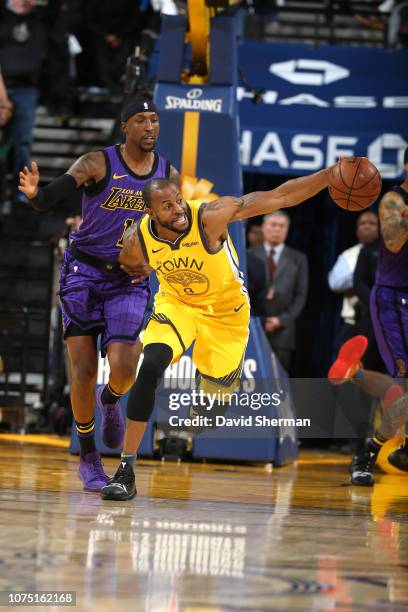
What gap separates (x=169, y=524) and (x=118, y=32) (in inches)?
328

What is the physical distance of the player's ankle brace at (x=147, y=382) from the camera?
493 centimetres

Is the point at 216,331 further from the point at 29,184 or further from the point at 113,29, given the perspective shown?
the point at 113,29

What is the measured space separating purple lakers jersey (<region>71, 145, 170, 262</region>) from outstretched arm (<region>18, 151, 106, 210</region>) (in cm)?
5

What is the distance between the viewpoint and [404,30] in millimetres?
10812

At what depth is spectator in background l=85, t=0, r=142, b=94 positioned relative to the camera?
11.4 m

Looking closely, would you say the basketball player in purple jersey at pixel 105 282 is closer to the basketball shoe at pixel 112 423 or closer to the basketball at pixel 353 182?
the basketball shoe at pixel 112 423

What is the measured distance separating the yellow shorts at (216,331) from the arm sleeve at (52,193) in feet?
2.46

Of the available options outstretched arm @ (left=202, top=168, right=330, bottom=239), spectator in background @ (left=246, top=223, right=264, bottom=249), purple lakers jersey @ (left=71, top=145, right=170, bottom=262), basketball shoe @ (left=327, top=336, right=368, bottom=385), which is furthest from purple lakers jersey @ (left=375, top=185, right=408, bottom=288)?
spectator in background @ (left=246, top=223, right=264, bottom=249)

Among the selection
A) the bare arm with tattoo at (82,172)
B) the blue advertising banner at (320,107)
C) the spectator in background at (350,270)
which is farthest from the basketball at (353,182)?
the blue advertising banner at (320,107)

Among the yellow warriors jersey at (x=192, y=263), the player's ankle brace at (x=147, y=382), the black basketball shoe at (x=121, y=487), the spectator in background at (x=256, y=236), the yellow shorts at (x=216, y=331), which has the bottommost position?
the black basketball shoe at (x=121, y=487)

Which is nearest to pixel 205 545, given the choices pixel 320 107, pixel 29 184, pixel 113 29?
pixel 29 184

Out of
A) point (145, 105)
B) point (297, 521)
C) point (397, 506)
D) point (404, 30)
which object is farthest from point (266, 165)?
point (297, 521)

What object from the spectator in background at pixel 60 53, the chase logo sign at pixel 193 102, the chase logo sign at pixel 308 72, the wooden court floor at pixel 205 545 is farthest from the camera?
the spectator in background at pixel 60 53

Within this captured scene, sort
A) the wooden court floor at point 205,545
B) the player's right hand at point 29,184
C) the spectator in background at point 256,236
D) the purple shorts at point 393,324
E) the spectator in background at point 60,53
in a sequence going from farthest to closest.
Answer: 1. the spectator in background at point 60,53
2. the spectator in background at point 256,236
3. the purple shorts at point 393,324
4. the player's right hand at point 29,184
5. the wooden court floor at point 205,545
